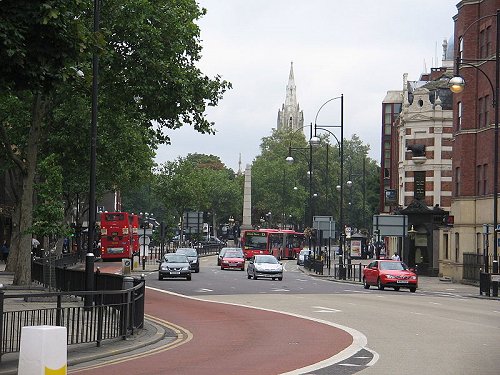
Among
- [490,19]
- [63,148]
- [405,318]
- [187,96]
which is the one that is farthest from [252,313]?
[490,19]

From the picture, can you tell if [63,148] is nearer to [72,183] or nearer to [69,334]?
[72,183]

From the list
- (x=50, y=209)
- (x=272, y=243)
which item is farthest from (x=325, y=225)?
(x=50, y=209)

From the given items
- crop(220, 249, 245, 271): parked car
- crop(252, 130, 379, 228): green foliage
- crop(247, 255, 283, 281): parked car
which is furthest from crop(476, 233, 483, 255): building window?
crop(252, 130, 379, 228): green foliage

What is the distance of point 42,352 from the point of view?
12.3m

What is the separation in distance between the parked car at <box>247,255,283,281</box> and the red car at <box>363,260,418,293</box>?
826 cm

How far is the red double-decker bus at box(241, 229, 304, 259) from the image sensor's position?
322 feet

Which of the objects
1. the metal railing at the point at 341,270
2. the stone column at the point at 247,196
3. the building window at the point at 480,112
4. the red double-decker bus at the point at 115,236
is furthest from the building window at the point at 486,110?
the stone column at the point at 247,196

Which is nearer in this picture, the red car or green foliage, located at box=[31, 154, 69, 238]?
green foliage, located at box=[31, 154, 69, 238]

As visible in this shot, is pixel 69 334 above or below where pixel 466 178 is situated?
below

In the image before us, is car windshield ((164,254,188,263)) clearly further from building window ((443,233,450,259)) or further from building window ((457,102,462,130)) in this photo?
building window ((443,233,450,259))

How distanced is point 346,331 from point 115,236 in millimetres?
60302

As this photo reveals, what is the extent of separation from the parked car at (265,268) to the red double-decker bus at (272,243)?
38.0m

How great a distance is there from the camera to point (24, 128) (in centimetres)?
5119

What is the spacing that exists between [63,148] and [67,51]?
33.3 m
